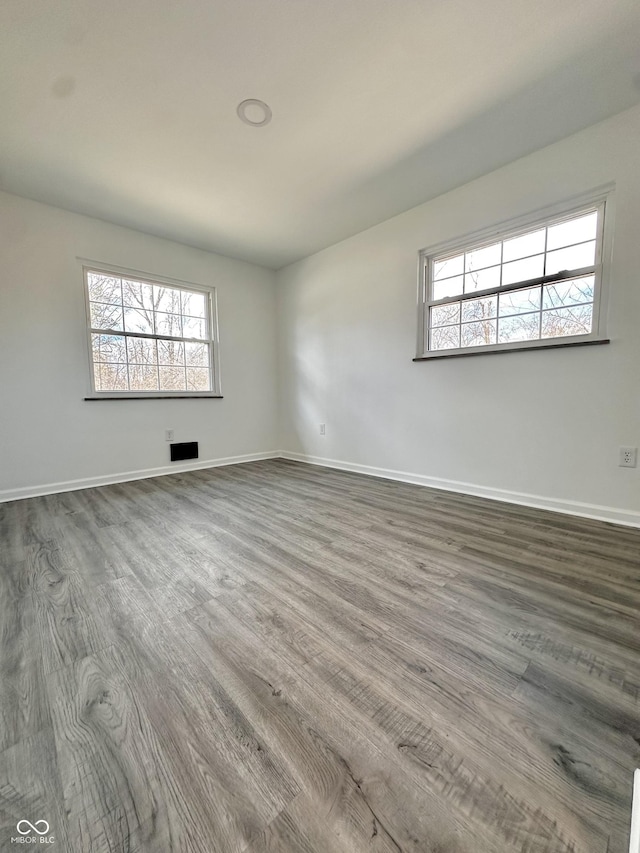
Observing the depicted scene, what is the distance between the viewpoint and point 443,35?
1.61 m

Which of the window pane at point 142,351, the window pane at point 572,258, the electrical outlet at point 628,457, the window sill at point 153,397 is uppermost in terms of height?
the window pane at point 572,258

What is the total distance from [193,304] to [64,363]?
1.54 meters

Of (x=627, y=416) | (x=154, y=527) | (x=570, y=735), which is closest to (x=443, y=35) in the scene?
(x=627, y=416)

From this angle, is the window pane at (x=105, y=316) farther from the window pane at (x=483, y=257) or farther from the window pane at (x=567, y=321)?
the window pane at (x=567, y=321)

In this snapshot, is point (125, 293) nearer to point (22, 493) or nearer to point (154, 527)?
point (22, 493)

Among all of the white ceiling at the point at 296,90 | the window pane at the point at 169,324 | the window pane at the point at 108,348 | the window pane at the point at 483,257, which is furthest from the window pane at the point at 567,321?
the window pane at the point at 108,348

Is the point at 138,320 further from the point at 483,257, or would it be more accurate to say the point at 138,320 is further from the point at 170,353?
the point at 483,257

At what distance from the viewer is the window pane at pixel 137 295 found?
350 cm

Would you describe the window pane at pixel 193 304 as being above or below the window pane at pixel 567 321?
above

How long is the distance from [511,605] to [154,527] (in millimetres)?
2126

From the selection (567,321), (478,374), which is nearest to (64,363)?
(478,374)

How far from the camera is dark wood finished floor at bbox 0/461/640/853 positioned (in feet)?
2.19

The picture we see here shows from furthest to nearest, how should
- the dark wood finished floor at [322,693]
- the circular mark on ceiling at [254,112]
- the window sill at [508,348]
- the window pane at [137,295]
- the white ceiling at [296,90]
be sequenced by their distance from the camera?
1. the window pane at [137,295]
2. the window sill at [508,348]
3. the circular mark on ceiling at [254,112]
4. the white ceiling at [296,90]
5. the dark wood finished floor at [322,693]

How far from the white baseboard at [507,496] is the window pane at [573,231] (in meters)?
1.87
